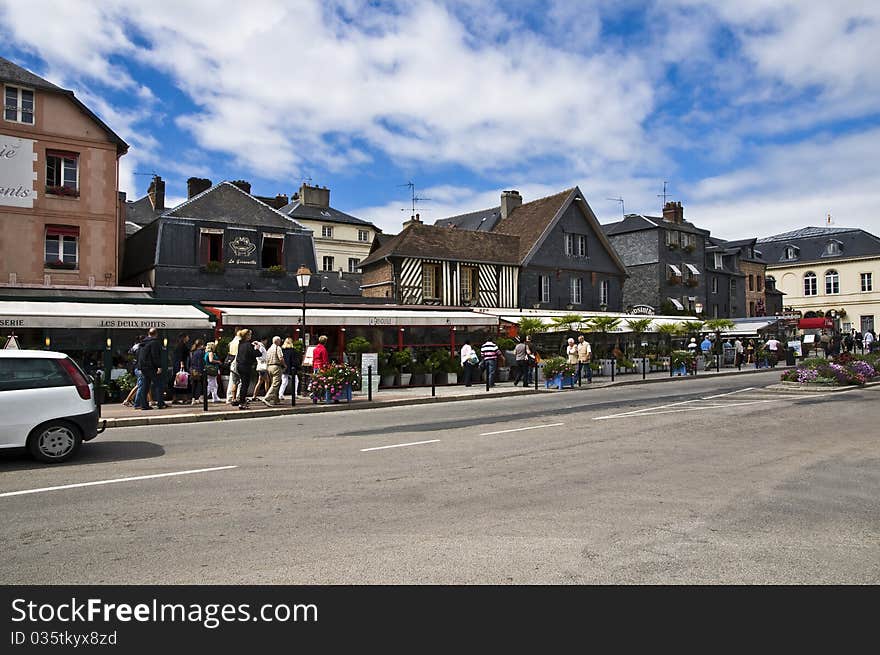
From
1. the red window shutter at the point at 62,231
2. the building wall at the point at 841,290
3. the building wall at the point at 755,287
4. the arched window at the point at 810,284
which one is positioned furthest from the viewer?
the arched window at the point at 810,284

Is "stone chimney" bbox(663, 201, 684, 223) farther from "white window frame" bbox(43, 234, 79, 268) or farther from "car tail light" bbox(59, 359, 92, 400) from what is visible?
"car tail light" bbox(59, 359, 92, 400)

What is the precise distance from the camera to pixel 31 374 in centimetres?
880

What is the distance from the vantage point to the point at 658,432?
1154 cm

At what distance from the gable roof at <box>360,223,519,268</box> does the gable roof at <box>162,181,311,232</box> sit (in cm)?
583

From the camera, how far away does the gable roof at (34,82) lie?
23125 millimetres

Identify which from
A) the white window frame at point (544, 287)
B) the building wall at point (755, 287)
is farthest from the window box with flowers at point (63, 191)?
the building wall at point (755, 287)

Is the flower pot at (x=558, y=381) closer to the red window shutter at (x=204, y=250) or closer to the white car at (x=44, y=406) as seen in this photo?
the red window shutter at (x=204, y=250)

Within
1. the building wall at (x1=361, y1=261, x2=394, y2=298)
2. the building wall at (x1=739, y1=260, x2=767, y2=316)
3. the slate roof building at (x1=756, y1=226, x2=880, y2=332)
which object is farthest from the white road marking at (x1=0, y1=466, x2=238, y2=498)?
the slate roof building at (x1=756, y1=226, x2=880, y2=332)

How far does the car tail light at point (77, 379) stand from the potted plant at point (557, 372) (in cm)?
1544
